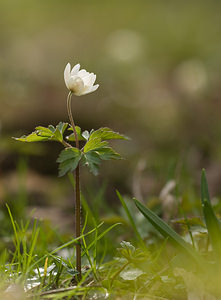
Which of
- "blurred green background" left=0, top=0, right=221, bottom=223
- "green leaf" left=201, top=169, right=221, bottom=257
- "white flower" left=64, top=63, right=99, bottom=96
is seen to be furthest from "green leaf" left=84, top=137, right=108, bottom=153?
"blurred green background" left=0, top=0, right=221, bottom=223

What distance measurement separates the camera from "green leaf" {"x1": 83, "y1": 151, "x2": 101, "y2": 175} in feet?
4.57

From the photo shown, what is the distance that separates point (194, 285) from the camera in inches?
56.1

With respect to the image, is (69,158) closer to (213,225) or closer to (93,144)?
(93,144)

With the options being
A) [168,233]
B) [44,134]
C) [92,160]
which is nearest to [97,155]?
[92,160]

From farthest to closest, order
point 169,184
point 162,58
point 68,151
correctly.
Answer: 1. point 162,58
2. point 169,184
3. point 68,151

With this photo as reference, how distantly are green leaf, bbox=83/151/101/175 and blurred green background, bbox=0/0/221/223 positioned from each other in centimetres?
105

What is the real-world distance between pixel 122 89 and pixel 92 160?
15.1 feet

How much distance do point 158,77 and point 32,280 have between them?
18.5 feet

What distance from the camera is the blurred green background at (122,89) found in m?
3.71

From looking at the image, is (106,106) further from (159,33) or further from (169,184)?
(159,33)

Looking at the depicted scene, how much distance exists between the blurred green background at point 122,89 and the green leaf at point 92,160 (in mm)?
1050

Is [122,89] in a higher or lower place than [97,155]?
higher

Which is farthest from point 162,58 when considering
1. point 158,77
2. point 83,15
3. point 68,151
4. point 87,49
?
point 68,151

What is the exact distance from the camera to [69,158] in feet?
4.63
